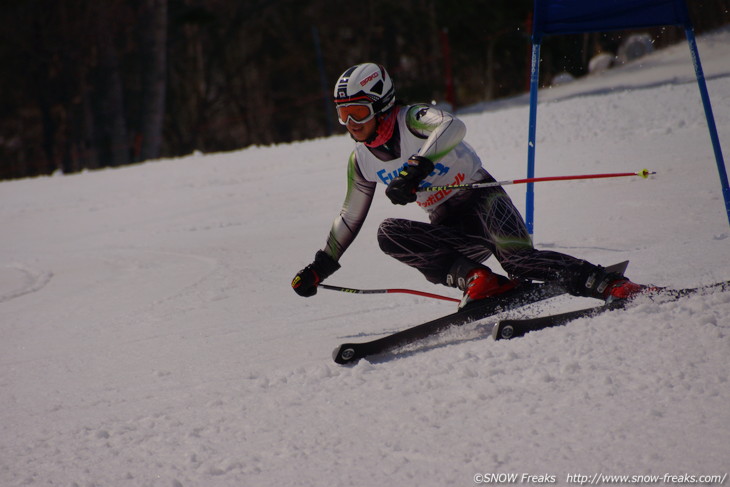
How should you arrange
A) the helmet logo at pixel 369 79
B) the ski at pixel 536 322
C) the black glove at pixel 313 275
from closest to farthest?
the ski at pixel 536 322
the helmet logo at pixel 369 79
the black glove at pixel 313 275

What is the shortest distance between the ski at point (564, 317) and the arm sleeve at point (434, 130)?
85cm

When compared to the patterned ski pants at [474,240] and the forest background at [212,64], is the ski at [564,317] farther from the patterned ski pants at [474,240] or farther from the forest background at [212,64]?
the forest background at [212,64]

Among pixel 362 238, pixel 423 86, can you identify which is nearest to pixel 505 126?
pixel 362 238

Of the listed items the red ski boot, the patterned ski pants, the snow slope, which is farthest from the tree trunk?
the red ski boot

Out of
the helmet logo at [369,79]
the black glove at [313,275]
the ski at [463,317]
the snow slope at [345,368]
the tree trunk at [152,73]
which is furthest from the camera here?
the tree trunk at [152,73]

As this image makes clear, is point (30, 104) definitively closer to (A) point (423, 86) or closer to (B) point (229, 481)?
(A) point (423, 86)

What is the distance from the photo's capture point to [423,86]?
876 inches

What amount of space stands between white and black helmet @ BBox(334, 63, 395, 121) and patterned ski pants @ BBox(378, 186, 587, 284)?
0.62m

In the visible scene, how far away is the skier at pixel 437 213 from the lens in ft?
12.2

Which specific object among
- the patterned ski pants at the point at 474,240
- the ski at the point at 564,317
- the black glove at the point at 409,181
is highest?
the black glove at the point at 409,181

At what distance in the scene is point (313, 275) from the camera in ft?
13.5

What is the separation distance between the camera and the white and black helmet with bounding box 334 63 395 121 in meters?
3.79

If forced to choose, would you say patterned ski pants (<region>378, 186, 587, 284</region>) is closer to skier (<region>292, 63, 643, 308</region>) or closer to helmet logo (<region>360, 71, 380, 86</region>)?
skier (<region>292, 63, 643, 308</region>)

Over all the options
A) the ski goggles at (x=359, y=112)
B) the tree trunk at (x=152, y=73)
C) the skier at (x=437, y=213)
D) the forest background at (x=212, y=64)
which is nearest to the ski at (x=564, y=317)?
the skier at (x=437, y=213)
